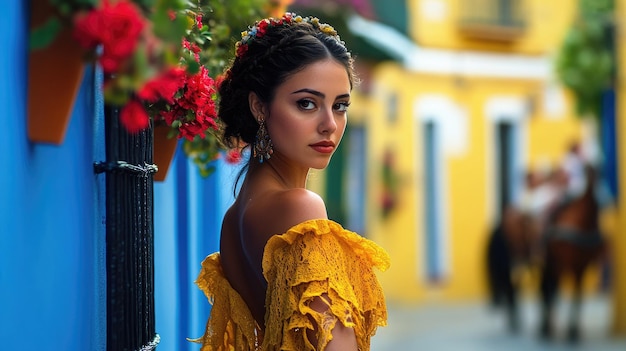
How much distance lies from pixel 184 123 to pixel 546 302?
10116 mm

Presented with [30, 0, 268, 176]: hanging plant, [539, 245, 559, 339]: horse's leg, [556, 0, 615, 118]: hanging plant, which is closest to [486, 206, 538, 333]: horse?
[539, 245, 559, 339]: horse's leg

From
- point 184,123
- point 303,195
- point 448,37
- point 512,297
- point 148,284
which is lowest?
point 512,297

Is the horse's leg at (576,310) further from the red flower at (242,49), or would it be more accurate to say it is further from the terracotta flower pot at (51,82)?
the terracotta flower pot at (51,82)

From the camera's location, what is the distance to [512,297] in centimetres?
1297

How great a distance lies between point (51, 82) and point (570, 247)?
1088cm

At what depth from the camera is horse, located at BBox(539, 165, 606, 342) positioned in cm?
1193

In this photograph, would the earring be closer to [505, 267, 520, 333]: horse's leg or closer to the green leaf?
the green leaf

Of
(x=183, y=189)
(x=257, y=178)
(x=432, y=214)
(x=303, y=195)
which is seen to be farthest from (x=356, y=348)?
(x=432, y=214)

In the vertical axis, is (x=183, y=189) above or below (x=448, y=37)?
below

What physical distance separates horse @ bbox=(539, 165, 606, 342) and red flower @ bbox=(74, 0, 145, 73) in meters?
10.7

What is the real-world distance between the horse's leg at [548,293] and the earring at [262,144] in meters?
9.93

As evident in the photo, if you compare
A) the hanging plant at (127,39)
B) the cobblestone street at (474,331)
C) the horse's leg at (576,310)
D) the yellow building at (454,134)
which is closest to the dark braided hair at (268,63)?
the hanging plant at (127,39)

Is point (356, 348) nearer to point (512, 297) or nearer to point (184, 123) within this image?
point (184, 123)

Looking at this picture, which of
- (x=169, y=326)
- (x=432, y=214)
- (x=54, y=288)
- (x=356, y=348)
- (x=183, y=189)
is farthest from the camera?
(x=432, y=214)
